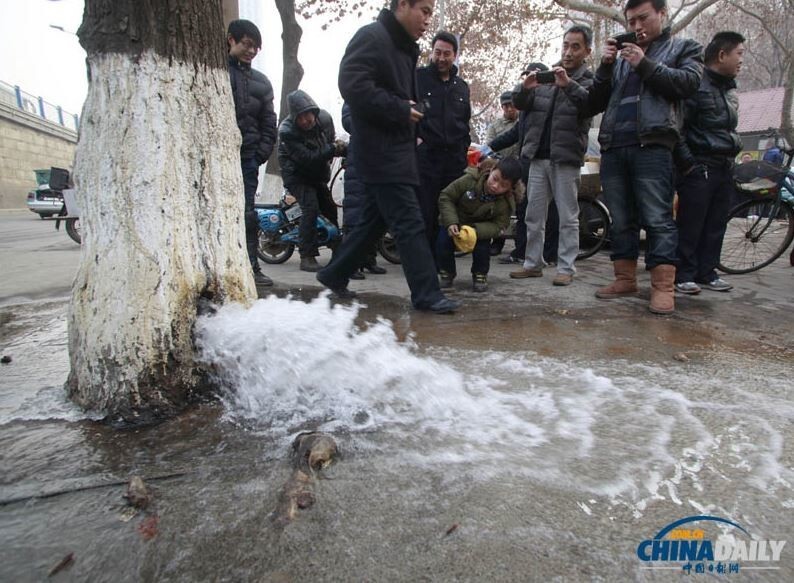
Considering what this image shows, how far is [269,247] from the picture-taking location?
587 centimetres

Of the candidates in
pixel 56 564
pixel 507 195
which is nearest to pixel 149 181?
pixel 56 564

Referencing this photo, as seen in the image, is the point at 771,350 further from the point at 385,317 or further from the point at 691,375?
the point at 385,317

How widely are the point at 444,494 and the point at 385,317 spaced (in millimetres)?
1985

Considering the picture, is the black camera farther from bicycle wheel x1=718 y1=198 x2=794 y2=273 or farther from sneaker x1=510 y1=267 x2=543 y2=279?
bicycle wheel x1=718 y1=198 x2=794 y2=273

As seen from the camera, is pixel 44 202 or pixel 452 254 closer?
pixel 452 254

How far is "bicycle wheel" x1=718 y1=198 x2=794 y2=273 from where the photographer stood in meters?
4.81

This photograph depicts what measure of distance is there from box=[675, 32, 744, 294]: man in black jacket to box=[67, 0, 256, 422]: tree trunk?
141 inches

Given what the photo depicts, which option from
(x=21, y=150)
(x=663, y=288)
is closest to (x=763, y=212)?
(x=663, y=288)

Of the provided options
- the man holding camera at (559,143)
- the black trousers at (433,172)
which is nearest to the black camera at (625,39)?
the man holding camera at (559,143)

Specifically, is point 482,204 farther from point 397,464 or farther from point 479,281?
point 397,464

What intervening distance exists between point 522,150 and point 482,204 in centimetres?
88

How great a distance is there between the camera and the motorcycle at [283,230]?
5656 mm

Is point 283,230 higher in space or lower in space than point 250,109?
lower

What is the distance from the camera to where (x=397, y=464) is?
155cm
